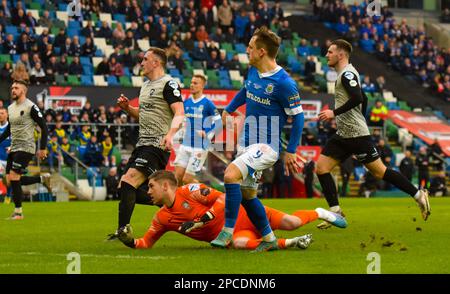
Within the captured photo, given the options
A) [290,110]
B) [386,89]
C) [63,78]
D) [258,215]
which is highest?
[290,110]

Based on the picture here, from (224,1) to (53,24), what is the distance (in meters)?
9.23

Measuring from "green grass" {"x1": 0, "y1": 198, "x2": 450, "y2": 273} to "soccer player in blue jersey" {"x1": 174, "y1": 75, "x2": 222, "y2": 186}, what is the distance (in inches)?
98.4

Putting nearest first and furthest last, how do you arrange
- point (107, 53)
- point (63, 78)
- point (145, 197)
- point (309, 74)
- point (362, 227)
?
point (145, 197) < point (362, 227) < point (63, 78) < point (107, 53) < point (309, 74)

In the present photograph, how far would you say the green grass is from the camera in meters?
10.1

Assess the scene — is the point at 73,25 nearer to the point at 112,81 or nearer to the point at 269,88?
the point at 112,81

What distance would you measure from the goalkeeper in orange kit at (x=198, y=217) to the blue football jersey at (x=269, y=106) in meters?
0.83

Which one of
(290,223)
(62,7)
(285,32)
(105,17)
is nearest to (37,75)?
(62,7)

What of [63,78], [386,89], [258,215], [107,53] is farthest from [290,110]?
[386,89]

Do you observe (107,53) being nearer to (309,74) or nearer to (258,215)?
(309,74)

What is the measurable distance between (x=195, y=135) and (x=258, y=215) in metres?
9.01

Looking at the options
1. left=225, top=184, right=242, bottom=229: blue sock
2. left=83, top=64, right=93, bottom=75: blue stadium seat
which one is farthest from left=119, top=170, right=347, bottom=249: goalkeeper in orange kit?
left=83, top=64, right=93, bottom=75: blue stadium seat

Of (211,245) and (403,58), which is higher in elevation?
(211,245)

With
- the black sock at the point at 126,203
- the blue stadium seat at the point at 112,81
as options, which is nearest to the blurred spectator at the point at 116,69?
the blue stadium seat at the point at 112,81

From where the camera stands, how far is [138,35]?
129 feet
